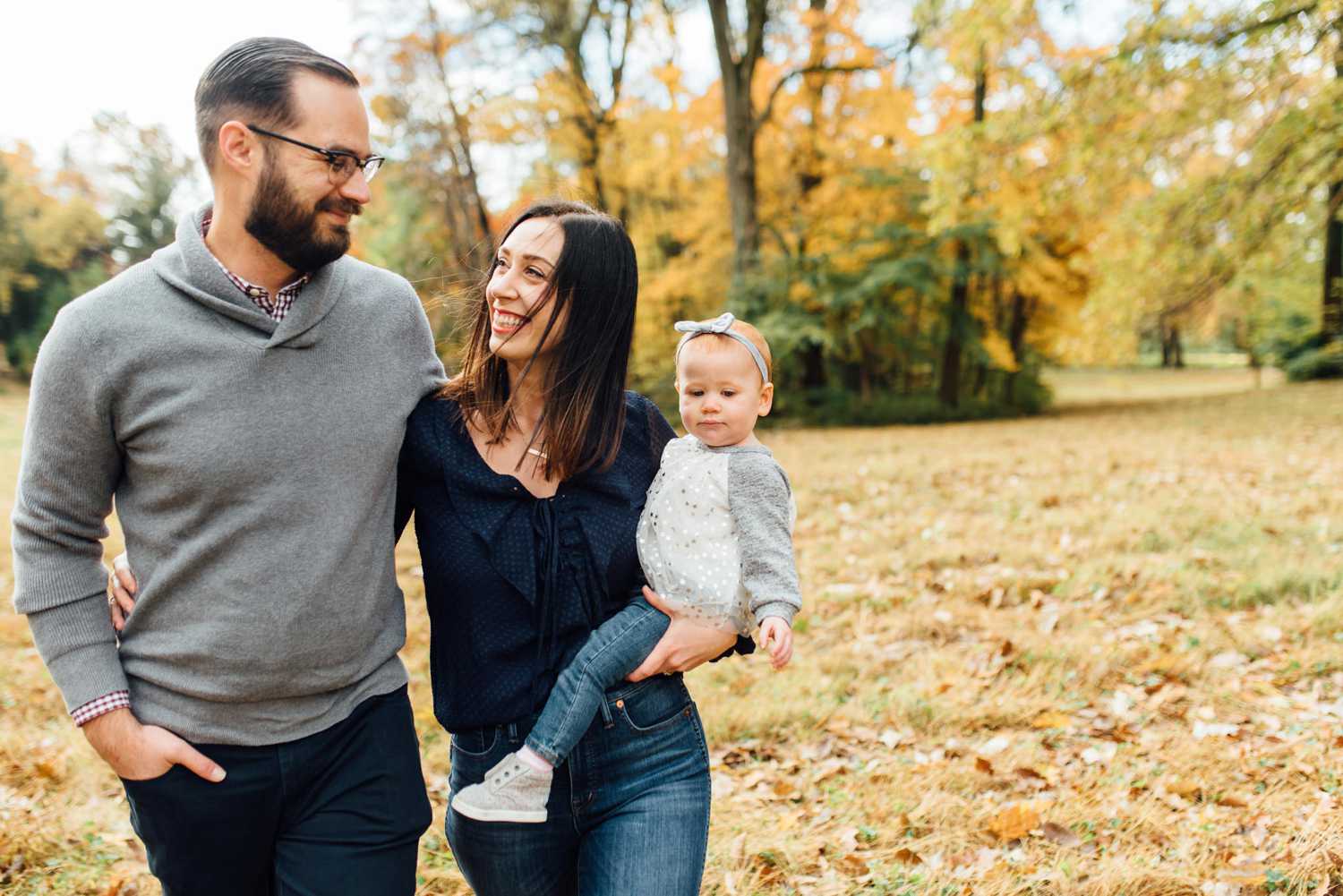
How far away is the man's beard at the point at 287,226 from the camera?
1.95 metres

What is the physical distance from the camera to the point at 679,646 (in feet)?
6.84

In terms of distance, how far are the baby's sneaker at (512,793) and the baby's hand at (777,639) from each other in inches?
20.5

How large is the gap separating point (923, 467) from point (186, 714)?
9.83 m

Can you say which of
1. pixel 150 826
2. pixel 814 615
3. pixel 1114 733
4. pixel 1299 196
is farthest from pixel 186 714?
pixel 1299 196

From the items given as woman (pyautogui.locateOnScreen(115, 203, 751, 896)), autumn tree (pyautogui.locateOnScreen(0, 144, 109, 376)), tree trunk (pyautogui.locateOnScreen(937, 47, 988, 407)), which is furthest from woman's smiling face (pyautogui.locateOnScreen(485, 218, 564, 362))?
autumn tree (pyautogui.locateOnScreen(0, 144, 109, 376))

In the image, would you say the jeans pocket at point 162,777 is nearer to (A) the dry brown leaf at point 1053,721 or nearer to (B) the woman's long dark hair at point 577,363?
(B) the woman's long dark hair at point 577,363

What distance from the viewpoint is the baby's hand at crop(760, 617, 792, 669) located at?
1961mm

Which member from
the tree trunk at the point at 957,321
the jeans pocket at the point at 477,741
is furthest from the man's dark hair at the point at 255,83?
the tree trunk at the point at 957,321

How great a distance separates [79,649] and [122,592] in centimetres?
13

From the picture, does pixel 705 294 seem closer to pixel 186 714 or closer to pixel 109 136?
pixel 186 714

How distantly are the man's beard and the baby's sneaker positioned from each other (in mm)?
1132

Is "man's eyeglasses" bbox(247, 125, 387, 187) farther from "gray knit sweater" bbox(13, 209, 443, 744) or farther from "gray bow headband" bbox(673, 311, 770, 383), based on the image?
"gray bow headband" bbox(673, 311, 770, 383)

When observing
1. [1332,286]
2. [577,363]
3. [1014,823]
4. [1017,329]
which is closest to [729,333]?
[577,363]

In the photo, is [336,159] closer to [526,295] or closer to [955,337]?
[526,295]
